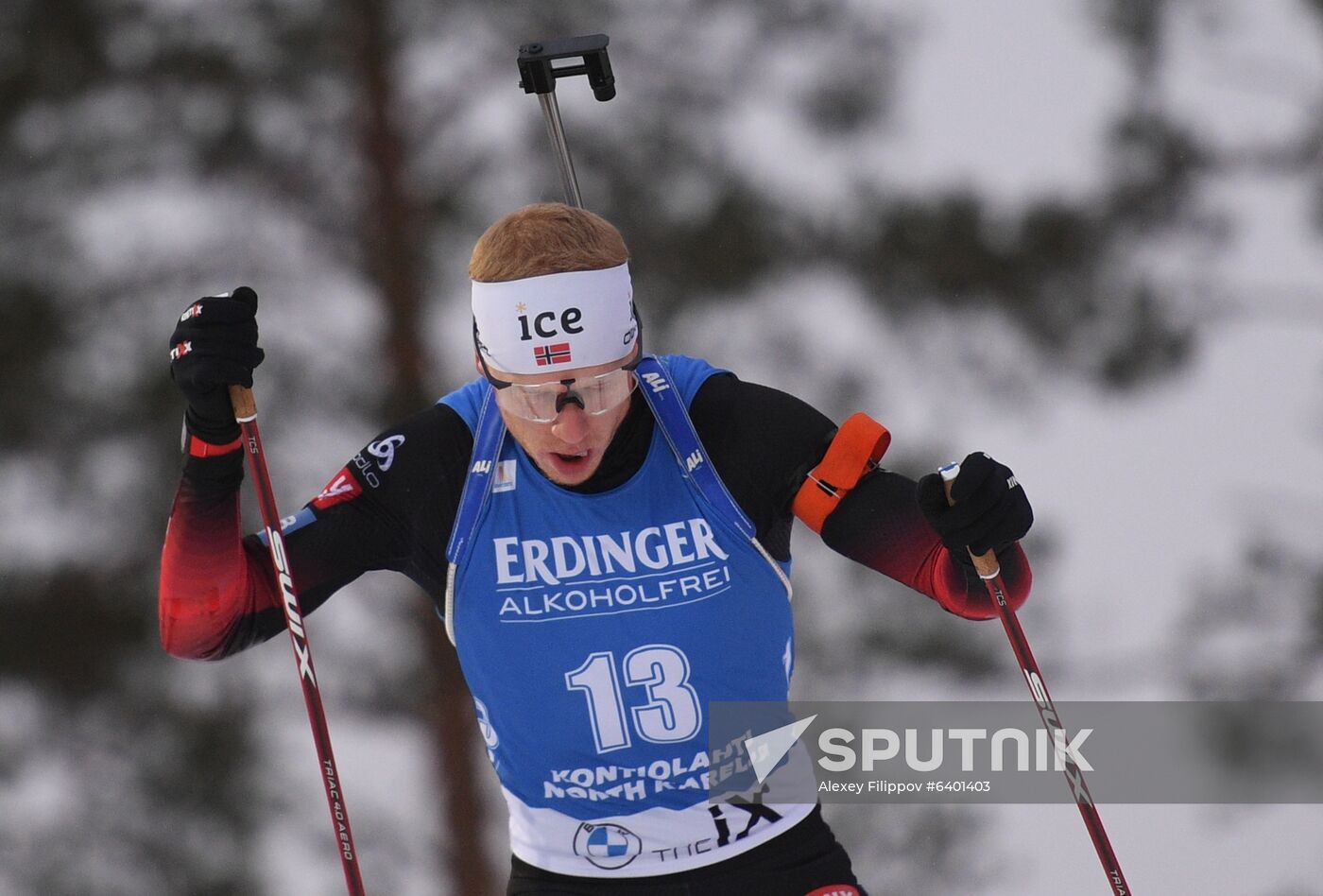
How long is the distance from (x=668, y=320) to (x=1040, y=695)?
12.0 ft

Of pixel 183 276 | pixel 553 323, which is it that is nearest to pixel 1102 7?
pixel 183 276

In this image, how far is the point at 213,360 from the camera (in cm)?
259

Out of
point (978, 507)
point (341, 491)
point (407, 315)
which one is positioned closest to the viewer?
point (978, 507)

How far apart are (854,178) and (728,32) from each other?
762 millimetres

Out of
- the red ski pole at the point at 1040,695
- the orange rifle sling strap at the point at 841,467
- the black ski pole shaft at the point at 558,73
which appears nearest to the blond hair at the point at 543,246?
the black ski pole shaft at the point at 558,73

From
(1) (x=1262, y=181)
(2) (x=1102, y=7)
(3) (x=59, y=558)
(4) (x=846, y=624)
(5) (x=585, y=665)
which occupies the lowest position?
(5) (x=585, y=665)

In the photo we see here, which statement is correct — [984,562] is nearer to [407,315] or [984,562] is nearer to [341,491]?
[341,491]

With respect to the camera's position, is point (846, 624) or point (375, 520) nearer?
point (375, 520)

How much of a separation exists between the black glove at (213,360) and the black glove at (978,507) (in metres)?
1.11

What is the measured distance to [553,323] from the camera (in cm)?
264

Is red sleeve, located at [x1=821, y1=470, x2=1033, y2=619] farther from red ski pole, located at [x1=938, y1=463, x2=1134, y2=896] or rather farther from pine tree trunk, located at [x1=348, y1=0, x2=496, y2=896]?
pine tree trunk, located at [x1=348, y1=0, x2=496, y2=896]

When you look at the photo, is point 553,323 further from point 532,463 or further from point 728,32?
point 728,32
